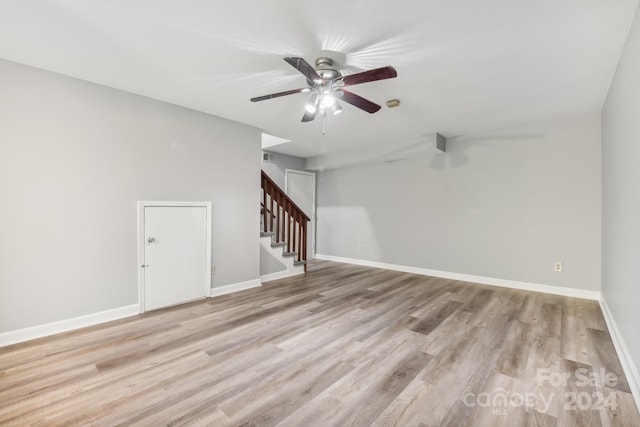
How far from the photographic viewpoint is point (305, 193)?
6.96 meters

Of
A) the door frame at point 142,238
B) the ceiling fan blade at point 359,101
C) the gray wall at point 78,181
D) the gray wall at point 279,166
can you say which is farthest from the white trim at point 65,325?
the gray wall at point 279,166

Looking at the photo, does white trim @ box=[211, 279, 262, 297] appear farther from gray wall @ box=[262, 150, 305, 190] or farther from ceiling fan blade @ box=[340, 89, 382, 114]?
ceiling fan blade @ box=[340, 89, 382, 114]

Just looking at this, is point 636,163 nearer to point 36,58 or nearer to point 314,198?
point 36,58

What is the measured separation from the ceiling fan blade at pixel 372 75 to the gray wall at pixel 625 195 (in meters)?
1.59

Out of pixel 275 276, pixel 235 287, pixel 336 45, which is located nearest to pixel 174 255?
pixel 235 287

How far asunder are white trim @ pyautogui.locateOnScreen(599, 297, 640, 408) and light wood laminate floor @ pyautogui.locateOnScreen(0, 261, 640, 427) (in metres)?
0.07

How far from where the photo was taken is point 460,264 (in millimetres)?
4973

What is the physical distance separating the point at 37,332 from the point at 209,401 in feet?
7.13

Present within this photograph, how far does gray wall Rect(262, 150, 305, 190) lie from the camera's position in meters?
6.14

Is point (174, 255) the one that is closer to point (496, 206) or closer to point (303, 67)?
point (303, 67)

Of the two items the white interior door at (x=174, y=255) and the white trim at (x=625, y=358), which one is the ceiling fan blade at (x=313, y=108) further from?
the white trim at (x=625, y=358)

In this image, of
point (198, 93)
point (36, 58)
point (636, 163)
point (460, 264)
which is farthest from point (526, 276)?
point (36, 58)

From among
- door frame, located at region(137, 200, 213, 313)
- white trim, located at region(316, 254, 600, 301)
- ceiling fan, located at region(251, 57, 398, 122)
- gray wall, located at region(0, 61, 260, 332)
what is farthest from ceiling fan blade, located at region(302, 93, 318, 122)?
white trim, located at region(316, 254, 600, 301)

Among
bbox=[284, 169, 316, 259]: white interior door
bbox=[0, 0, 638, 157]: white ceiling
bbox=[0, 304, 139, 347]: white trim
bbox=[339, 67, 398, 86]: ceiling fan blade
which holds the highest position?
bbox=[0, 0, 638, 157]: white ceiling
